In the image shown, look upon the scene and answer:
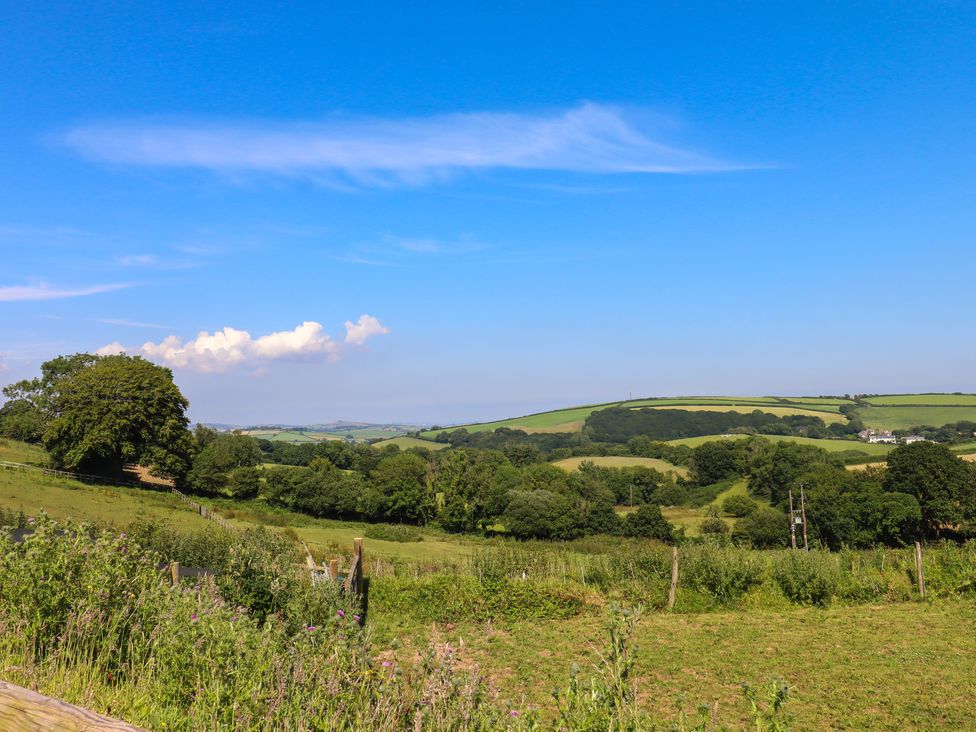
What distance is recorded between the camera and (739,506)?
6269 cm

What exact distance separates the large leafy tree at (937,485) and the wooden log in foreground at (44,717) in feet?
193

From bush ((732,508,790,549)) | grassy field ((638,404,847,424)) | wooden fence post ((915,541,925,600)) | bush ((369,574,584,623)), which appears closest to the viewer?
bush ((369,574,584,623))

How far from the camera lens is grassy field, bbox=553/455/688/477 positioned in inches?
3219

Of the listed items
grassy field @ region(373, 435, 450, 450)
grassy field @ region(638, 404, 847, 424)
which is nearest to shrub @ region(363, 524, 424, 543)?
grassy field @ region(373, 435, 450, 450)

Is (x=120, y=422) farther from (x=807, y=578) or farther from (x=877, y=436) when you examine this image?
(x=877, y=436)

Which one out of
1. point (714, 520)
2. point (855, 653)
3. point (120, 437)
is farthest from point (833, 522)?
point (120, 437)

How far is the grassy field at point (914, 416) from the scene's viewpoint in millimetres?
97938

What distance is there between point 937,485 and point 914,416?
6808cm

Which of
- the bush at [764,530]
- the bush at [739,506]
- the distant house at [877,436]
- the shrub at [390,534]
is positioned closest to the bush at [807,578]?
the shrub at [390,534]

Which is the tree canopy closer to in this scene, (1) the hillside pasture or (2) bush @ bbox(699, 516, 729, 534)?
(2) bush @ bbox(699, 516, 729, 534)

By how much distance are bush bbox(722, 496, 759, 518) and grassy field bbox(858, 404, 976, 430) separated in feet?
181

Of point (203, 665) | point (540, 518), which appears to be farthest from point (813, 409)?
point (203, 665)

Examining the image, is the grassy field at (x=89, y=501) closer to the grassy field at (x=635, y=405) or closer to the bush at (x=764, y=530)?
the bush at (x=764, y=530)

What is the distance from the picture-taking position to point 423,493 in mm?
61094
